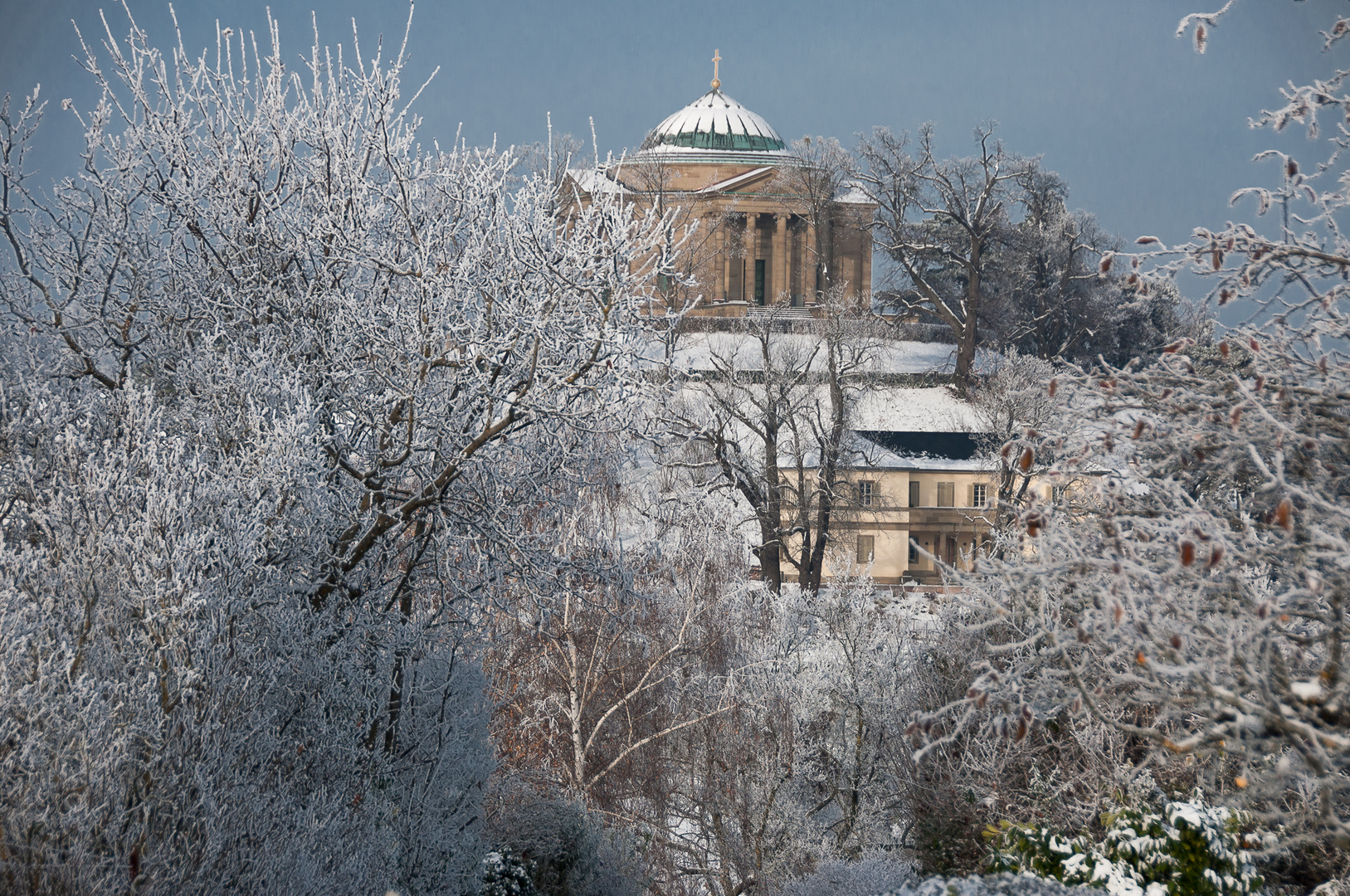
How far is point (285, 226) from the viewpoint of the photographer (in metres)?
8.46

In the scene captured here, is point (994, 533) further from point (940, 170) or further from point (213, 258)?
point (940, 170)

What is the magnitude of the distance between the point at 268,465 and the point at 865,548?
30.6 meters

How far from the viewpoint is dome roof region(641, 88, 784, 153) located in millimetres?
64625

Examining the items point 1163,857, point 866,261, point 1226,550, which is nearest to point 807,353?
point 866,261

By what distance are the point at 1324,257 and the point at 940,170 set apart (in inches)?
1559

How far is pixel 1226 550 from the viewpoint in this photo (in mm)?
3535

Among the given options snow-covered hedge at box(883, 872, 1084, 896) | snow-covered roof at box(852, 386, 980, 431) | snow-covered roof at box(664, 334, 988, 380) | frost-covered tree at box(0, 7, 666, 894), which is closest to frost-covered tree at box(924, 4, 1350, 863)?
snow-covered hedge at box(883, 872, 1084, 896)

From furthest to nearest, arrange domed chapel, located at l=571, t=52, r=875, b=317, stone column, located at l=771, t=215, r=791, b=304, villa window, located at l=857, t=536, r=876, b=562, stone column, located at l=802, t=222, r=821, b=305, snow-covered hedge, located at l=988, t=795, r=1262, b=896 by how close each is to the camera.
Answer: stone column, located at l=802, t=222, r=821, b=305, stone column, located at l=771, t=215, r=791, b=304, domed chapel, located at l=571, t=52, r=875, b=317, villa window, located at l=857, t=536, r=876, b=562, snow-covered hedge, located at l=988, t=795, r=1262, b=896

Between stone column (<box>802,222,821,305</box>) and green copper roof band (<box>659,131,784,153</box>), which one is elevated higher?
green copper roof band (<box>659,131,784,153</box>)

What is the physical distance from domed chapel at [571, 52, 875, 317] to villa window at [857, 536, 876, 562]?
16.7 metres

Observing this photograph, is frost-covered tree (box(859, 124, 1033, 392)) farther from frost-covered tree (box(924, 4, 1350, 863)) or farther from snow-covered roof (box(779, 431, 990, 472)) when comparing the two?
frost-covered tree (box(924, 4, 1350, 863))

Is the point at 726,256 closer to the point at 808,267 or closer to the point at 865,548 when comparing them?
the point at 808,267

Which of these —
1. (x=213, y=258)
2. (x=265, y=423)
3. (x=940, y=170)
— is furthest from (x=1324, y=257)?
(x=940, y=170)

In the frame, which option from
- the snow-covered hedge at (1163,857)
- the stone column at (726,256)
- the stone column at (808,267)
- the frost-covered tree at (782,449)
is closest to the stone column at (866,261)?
the stone column at (808,267)
